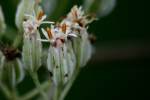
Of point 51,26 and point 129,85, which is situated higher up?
point 51,26

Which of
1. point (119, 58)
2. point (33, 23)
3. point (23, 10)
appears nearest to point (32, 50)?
point (33, 23)

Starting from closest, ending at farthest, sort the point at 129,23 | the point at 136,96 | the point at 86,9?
the point at 86,9
the point at 136,96
the point at 129,23

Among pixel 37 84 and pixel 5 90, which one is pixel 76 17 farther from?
pixel 5 90

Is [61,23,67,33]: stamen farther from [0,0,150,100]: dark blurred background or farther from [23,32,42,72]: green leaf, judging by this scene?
[0,0,150,100]: dark blurred background

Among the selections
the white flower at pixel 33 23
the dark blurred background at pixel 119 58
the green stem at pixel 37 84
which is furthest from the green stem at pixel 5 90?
the dark blurred background at pixel 119 58

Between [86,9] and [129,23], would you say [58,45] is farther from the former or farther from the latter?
[129,23]

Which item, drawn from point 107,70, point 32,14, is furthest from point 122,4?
point 32,14

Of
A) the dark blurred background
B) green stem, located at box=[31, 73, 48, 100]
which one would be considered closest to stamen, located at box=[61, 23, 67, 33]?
green stem, located at box=[31, 73, 48, 100]

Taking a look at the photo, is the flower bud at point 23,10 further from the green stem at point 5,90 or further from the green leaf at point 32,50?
the green stem at point 5,90
